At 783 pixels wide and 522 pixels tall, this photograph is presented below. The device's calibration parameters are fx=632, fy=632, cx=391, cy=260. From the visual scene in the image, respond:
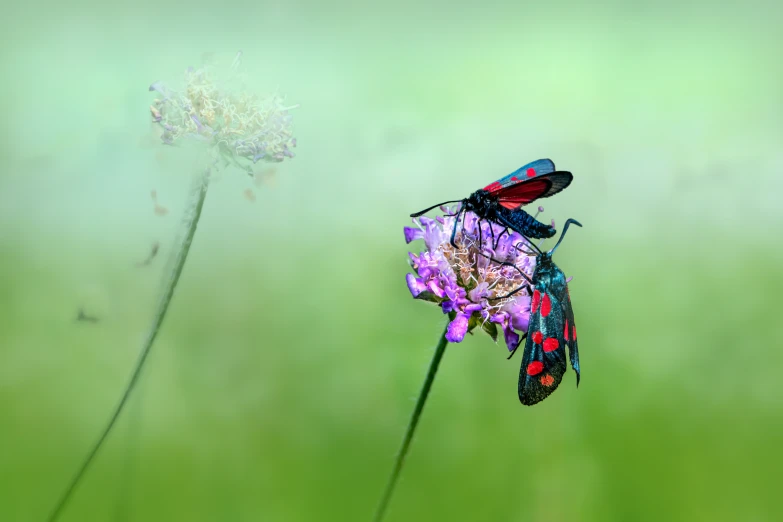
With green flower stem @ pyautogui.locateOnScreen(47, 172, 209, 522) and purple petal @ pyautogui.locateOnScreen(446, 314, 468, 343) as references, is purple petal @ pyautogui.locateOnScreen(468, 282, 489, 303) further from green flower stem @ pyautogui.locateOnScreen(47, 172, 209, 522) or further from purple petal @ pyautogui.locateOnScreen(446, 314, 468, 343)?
green flower stem @ pyautogui.locateOnScreen(47, 172, 209, 522)

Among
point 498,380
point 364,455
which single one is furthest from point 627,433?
point 364,455

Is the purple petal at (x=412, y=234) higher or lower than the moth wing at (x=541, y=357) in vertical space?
higher

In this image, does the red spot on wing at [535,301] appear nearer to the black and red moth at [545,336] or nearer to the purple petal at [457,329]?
the black and red moth at [545,336]

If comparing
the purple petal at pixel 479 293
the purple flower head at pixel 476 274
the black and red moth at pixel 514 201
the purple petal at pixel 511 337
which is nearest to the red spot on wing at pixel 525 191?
the black and red moth at pixel 514 201

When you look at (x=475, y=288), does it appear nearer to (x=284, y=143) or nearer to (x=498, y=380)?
(x=284, y=143)

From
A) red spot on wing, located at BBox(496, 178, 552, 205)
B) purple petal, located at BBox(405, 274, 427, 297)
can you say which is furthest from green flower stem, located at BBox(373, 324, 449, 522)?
red spot on wing, located at BBox(496, 178, 552, 205)

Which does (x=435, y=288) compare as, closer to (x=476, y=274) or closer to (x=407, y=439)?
(x=476, y=274)
